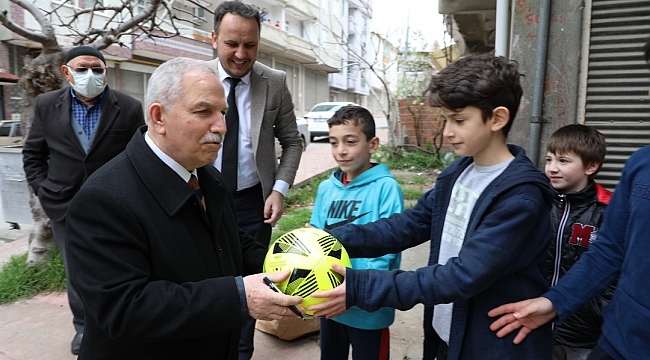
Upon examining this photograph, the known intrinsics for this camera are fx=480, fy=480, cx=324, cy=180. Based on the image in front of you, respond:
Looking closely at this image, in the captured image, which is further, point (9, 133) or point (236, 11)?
point (9, 133)

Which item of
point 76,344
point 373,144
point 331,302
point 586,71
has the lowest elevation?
point 76,344

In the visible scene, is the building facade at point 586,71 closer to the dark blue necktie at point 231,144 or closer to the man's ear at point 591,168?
the man's ear at point 591,168

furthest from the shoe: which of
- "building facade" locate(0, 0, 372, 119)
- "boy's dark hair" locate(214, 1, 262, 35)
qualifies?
"building facade" locate(0, 0, 372, 119)

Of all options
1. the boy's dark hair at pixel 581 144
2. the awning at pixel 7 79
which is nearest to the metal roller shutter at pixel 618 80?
the boy's dark hair at pixel 581 144

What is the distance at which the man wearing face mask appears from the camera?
131 inches

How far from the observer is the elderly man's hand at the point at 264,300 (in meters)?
1.56

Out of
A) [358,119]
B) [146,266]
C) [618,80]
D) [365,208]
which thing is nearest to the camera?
[146,266]

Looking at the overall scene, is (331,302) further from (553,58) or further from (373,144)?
(553,58)

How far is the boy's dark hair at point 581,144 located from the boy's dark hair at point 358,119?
976 mm

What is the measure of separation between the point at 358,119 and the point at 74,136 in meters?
2.05

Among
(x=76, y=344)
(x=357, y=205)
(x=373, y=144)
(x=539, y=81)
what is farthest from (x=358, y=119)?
(x=76, y=344)

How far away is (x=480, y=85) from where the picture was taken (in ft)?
5.51

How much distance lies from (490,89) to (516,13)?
7.91 ft

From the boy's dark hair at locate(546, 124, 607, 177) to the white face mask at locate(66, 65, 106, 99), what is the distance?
9.87 feet
